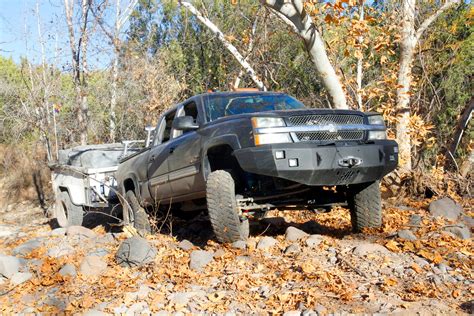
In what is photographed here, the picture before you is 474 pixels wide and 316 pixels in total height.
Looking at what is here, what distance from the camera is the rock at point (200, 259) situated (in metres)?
5.61

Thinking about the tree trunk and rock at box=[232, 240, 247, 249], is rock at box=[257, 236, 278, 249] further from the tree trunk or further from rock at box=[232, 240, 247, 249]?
the tree trunk

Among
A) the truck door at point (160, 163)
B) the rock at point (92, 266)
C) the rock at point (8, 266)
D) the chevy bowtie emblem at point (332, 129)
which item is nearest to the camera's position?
the chevy bowtie emblem at point (332, 129)

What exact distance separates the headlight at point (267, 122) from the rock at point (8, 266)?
3492 millimetres

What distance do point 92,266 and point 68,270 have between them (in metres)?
0.27

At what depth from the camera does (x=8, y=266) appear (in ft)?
21.0

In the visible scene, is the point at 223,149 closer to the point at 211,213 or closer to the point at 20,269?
the point at 211,213

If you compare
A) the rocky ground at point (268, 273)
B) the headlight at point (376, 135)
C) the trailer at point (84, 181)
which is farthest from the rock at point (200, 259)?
the trailer at point (84, 181)

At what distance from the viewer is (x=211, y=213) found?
5.65 meters

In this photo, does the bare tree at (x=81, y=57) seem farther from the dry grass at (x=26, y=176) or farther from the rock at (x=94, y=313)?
the rock at (x=94, y=313)

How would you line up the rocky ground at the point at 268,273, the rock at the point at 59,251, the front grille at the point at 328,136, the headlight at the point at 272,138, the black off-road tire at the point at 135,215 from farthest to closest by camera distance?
the black off-road tire at the point at 135,215 < the rock at the point at 59,251 < the front grille at the point at 328,136 < the headlight at the point at 272,138 < the rocky ground at the point at 268,273

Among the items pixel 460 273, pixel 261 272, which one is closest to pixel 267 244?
pixel 261 272

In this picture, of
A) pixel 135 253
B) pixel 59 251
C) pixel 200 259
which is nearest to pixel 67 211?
pixel 59 251

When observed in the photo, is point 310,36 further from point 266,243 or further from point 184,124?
point 266,243

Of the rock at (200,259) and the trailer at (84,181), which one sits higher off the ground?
the trailer at (84,181)
